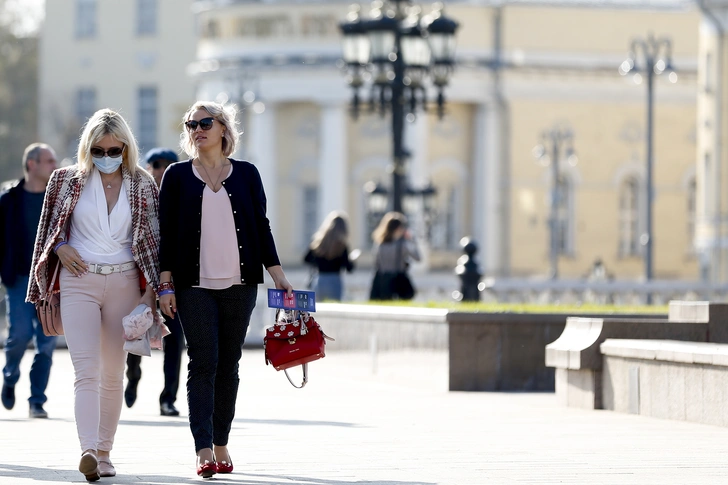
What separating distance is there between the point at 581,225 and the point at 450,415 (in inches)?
2121

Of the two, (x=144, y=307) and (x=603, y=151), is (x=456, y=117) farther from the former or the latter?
(x=144, y=307)

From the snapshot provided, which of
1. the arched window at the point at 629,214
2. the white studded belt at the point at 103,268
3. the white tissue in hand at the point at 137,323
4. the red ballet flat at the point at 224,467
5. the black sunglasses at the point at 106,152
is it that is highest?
the black sunglasses at the point at 106,152

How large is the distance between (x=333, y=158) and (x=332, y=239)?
45366mm

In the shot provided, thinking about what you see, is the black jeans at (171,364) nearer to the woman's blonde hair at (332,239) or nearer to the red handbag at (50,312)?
the red handbag at (50,312)

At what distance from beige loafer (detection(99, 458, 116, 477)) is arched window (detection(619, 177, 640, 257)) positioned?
59.1 metres

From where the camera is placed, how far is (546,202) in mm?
67000

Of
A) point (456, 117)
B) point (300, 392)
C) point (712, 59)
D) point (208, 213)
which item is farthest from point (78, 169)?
point (456, 117)

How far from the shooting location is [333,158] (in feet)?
219

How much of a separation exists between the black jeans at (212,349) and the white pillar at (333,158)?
185ft

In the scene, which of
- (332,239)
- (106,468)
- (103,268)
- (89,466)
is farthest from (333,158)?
(89,466)

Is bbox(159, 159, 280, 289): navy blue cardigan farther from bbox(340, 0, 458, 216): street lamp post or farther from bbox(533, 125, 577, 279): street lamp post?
bbox(533, 125, 577, 279): street lamp post

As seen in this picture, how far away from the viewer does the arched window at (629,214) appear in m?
68.1

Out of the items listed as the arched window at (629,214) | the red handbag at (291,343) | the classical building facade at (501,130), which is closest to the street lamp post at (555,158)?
the classical building facade at (501,130)

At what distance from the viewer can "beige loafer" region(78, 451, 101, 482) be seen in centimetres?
928
